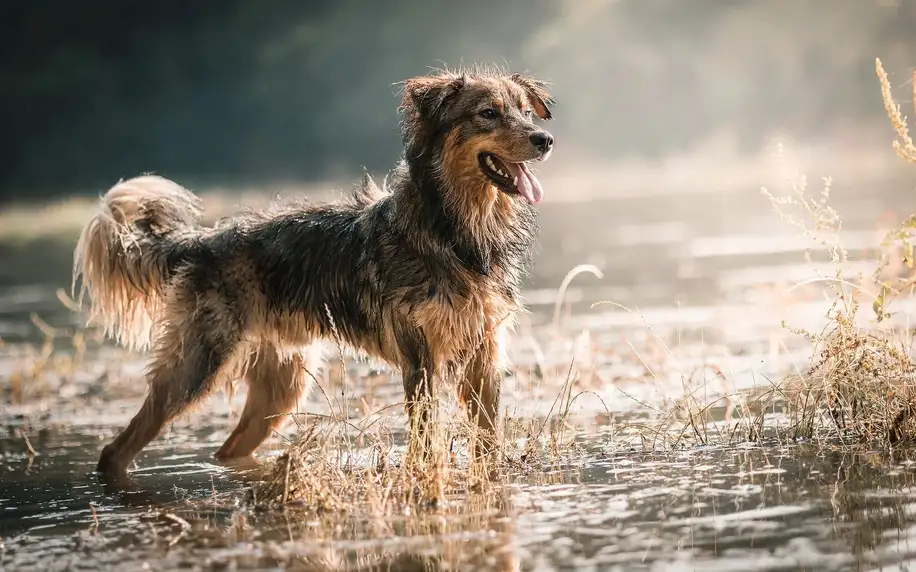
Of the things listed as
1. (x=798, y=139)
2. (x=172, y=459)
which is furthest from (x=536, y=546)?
(x=798, y=139)

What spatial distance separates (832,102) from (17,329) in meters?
40.0

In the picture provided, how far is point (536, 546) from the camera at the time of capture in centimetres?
569

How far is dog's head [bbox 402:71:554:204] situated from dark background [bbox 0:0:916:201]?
37485mm

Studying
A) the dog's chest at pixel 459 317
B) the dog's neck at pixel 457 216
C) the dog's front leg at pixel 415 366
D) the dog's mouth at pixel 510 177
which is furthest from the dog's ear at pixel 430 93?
the dog's front leg at pixel 415 366

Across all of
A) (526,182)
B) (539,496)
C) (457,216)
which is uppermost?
(526,182)

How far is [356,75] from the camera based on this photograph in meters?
65.6

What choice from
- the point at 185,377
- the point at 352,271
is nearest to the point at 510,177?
the point at 352,271

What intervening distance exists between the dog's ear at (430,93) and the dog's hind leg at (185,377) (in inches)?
78.5

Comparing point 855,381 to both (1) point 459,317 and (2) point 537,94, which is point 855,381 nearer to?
(1) point 459,317

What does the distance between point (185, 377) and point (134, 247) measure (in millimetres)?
1080

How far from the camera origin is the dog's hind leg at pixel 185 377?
28.0 feet

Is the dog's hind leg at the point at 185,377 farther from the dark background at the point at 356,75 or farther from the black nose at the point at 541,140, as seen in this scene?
the dark background at the point at 356,75

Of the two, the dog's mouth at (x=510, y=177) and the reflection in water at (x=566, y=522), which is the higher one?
the dog's mouth at (x=510, y=177)

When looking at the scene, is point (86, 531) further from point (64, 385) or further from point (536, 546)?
point (64, 385)
